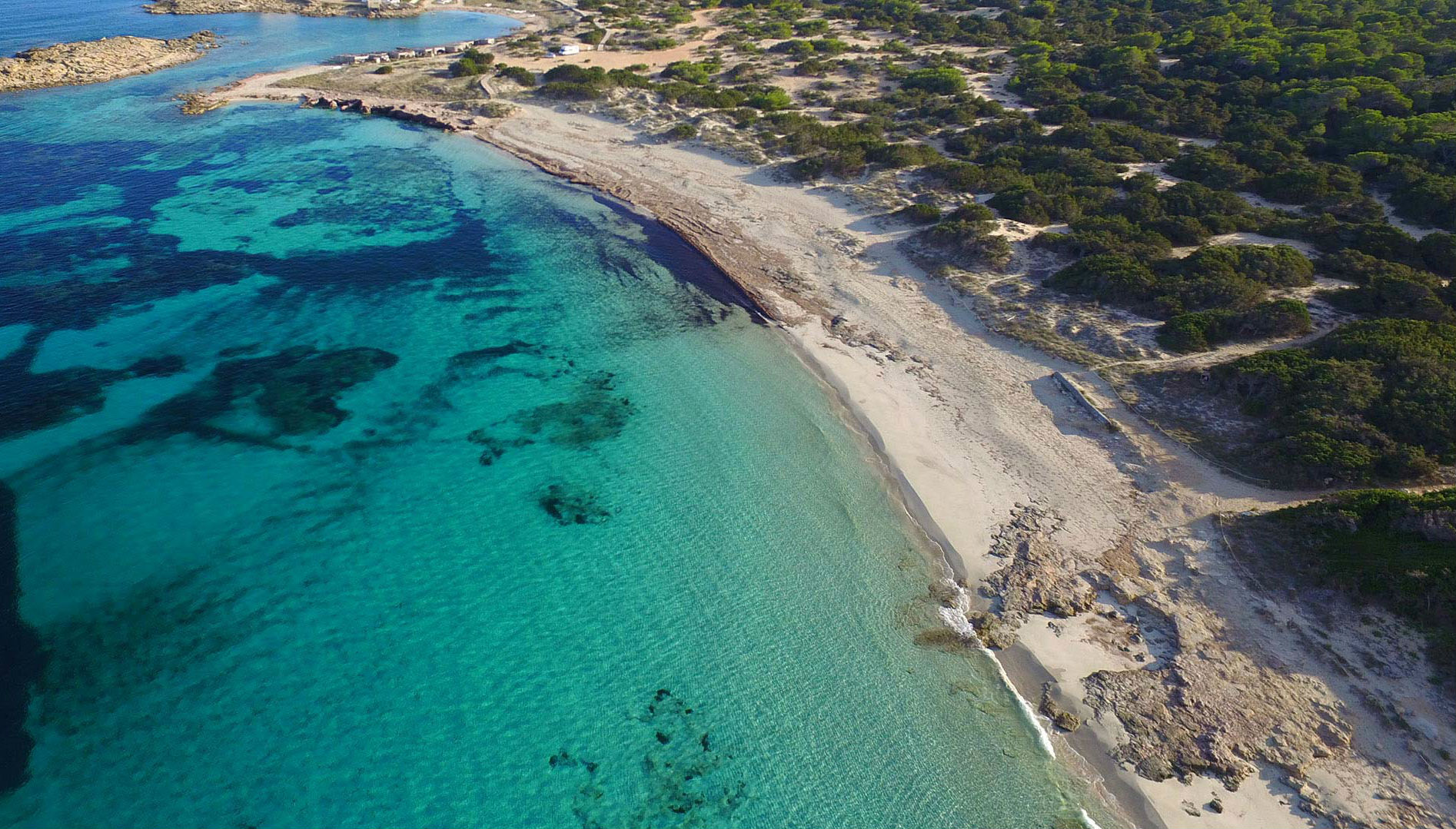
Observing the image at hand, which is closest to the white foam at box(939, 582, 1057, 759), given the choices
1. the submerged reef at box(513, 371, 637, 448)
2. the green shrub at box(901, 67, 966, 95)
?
the submerged reef at box(513, 371, 637, 448)

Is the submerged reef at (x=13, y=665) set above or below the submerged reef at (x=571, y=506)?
below

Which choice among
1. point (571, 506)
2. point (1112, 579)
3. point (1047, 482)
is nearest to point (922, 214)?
point (1047, 482)

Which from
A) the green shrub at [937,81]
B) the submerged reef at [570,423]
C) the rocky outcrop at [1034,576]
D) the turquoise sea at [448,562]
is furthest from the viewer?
the green shrub at [937,81]

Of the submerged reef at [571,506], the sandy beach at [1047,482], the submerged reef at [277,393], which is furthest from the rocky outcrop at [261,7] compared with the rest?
the submerged reef at [571,506]

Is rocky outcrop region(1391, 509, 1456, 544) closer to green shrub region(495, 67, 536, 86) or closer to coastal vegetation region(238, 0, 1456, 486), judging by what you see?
coastal vegetation region(238, 0, 1456, 486)

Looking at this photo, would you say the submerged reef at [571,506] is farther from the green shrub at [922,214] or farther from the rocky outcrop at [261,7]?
the rocky outcrop at [261,7]

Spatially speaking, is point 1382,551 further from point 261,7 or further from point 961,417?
point 261,7

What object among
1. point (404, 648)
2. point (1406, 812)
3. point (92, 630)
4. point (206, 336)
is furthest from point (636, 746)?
point (206, 336)
